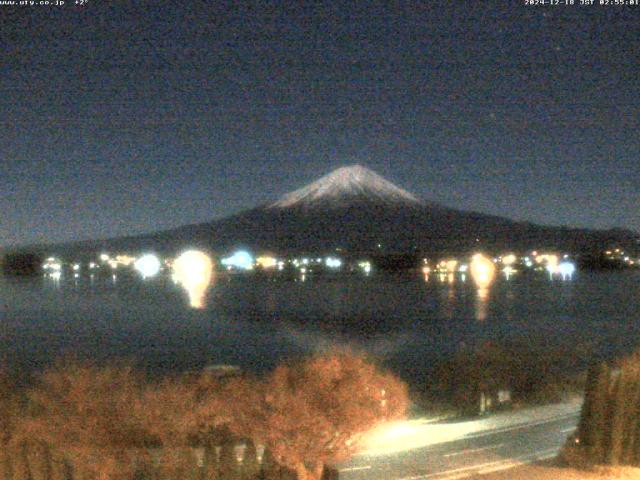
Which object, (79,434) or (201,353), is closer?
(79,434)

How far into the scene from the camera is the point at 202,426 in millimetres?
10266

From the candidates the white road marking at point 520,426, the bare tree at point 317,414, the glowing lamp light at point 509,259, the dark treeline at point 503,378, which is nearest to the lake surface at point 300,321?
the dark treeline at point 503,378

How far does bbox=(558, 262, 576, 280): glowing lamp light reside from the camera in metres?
87.6

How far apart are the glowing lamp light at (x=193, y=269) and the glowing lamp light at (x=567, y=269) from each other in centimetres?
2982

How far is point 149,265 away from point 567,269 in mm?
35811

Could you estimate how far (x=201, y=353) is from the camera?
31.2m

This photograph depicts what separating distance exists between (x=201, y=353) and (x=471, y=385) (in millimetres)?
13531

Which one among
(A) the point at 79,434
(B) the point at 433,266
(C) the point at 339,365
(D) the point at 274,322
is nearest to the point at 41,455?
(A) the point at 79,434

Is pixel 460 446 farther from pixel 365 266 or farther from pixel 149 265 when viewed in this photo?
pixel 149 265

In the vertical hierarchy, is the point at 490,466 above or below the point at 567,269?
below

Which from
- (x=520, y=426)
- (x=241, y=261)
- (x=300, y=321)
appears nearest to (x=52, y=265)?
(x=241, y=261)

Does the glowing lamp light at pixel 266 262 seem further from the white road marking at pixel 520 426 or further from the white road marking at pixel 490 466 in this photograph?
the white road marking at pixel 490 466

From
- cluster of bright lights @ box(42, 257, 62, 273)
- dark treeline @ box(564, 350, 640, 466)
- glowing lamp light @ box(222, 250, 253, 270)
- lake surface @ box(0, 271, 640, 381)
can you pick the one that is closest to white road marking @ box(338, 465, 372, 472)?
dark treeline @ box(564, 350, 640, 466)

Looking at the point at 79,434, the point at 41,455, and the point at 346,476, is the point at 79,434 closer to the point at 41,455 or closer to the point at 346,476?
the point at 41,455
